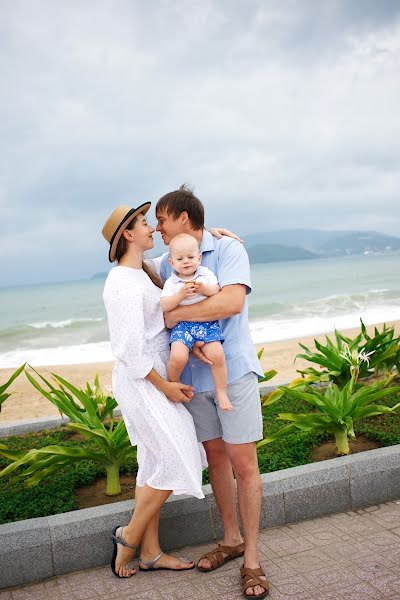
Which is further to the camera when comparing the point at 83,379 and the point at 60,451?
the point at 83,379

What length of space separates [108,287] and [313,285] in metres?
44.2

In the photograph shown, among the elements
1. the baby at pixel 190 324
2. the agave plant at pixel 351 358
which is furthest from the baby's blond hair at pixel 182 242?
the agave plant at pixel 351 358

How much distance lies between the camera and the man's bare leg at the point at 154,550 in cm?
329

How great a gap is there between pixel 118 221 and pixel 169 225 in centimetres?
27

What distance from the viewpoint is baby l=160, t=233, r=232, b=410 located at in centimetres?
299

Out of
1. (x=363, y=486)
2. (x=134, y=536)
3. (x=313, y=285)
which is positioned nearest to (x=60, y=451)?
(x=134, y=536)

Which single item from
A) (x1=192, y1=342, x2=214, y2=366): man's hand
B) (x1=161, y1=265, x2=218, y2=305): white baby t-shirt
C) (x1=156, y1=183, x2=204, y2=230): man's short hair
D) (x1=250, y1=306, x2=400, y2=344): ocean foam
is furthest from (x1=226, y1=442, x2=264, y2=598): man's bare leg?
(x1=250, y1=306, x2=400, y2=344): ocean foam

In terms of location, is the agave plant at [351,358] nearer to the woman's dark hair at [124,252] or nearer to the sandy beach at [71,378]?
the sandy beach at [71,378]

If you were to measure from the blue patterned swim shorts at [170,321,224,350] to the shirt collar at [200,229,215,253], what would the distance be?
409 millimetres

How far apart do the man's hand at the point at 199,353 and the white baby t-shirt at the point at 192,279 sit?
0.22m

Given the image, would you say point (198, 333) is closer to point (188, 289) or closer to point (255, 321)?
point (188, 289)

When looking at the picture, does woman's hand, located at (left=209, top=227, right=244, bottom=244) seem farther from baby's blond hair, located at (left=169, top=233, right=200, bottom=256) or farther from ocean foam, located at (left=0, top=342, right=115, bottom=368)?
ocean foam, located at (left=0, top=342, right=115, bottom=368)

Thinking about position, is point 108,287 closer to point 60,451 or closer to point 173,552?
point 60,451

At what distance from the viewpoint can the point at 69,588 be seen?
3.19 m
